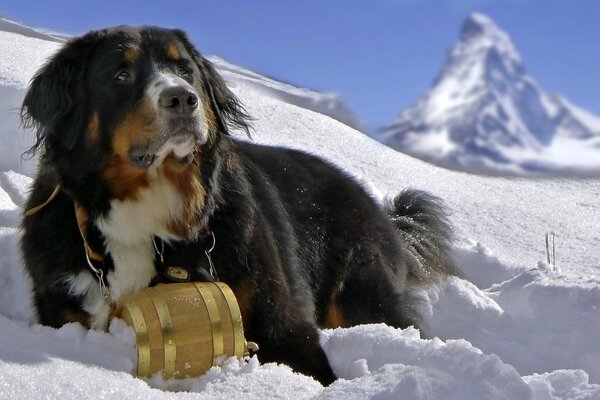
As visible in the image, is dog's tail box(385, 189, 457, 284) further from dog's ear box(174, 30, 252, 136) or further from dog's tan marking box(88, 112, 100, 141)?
dog's tan marking box(88, 112, 100, 141)

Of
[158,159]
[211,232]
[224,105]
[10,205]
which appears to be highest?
[224,105]

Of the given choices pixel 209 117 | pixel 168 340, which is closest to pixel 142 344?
pixel 168 340

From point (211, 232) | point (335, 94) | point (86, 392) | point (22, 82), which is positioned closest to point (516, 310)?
point (211, 232)

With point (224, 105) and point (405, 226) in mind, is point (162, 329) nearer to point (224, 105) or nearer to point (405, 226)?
point (224, 105)

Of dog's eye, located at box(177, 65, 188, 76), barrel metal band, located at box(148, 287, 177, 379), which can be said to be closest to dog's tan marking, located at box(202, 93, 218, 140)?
dog's eye, located at box(177, 65, 188, 76)

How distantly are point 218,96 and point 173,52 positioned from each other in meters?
0.41

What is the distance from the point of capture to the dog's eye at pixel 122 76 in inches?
140

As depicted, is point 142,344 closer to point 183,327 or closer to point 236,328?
point 183,327

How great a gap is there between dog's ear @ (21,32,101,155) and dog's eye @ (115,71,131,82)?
23 centimetres

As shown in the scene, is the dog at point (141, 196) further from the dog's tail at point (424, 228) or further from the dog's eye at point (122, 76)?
the dog's tail at point (424, 228)

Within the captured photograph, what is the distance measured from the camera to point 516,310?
17.0 feet

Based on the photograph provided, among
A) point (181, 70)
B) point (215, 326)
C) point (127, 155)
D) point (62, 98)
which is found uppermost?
point (181, 70)

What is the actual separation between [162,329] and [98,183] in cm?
89

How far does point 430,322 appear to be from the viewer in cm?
529
